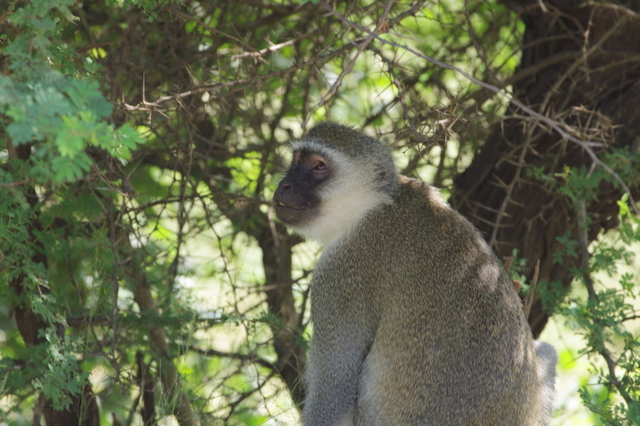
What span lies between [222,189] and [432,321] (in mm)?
2189

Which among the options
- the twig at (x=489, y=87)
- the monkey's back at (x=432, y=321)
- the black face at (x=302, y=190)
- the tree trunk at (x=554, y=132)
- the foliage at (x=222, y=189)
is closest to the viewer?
the twig at (x=489, y=87)

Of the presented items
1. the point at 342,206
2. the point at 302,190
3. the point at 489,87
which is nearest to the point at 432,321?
the point at 342,206

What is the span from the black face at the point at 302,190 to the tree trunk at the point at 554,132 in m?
1.26

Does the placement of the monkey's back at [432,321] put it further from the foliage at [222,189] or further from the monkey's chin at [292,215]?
the foliage at [222,189]

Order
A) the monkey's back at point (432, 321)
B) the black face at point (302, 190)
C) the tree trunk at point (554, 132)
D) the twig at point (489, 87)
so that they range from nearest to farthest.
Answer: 1. the twig at point (489, 87)
2. the monkey's back at point (432, 321)
3. the black face at point (302, 190)
4. the tree trunk at point (554, 132)

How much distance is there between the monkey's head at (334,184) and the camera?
3189mm

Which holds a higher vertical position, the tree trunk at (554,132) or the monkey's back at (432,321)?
the tree trunk at (554,132)

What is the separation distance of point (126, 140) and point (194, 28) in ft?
8.27

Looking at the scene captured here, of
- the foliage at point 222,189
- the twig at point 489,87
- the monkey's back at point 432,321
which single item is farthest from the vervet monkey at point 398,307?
the twig at point 489,87

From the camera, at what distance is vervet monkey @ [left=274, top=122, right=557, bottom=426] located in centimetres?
286

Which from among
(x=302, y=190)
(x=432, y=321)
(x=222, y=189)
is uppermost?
(x=222, y=189)

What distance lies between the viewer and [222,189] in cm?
469

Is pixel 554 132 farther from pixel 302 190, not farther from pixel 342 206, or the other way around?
pixel 302 190

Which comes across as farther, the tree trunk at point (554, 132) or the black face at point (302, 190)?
the tree trunk at point (554, 132)
